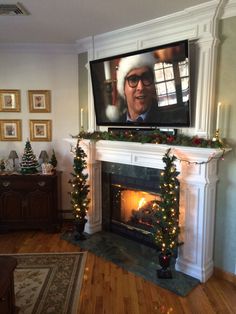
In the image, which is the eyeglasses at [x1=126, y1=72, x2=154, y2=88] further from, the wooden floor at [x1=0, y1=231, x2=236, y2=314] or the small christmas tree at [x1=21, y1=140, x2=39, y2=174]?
the wooden floor at [x1=0, y1=231, x2=236, y2=314]

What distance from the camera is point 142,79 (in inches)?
124

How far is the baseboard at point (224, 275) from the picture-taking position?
284cm

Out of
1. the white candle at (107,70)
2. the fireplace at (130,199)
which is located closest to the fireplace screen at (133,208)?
the fireplace at (130,199)

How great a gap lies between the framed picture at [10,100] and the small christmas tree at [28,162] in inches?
26.2

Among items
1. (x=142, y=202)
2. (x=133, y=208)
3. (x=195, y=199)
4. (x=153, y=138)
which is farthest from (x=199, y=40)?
(x=133, y=208)

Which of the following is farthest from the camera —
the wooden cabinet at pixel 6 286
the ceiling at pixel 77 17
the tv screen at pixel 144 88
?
the tv screen at pixel 144 88

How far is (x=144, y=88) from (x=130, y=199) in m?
1.55

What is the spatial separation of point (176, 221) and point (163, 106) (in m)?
1.29

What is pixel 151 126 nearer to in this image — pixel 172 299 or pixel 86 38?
pixel 86 38

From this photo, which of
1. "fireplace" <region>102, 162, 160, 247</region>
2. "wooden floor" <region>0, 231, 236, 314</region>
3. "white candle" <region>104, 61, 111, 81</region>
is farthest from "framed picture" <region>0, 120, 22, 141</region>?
"wooden floor" <region>0, 231, 236, 314</region>

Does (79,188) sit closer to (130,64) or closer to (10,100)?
(130,64)

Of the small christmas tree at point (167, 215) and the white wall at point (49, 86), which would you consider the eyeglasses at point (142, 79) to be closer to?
the small christmas tree at point (167, 215)

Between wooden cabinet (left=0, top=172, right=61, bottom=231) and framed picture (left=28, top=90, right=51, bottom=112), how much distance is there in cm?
111

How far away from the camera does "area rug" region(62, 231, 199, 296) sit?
9.18 feet
